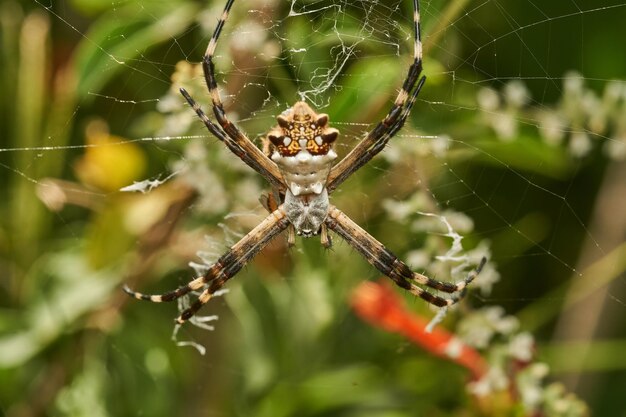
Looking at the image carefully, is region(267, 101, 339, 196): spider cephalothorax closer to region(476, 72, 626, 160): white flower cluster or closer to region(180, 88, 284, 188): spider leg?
region(180, 88, 284, 188): spider leg

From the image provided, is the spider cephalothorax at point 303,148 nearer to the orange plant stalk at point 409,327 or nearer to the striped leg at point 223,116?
the striped leg at point 223,116

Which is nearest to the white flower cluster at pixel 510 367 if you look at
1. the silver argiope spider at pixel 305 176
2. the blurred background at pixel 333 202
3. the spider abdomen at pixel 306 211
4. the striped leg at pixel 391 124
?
the blurred background at pixel 333 202

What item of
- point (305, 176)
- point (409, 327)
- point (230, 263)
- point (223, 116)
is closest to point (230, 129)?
point (223, 116)

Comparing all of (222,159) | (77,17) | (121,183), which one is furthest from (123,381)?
(77,17)

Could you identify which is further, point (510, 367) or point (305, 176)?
point (510, 367)

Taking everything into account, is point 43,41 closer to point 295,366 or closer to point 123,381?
point 123,381

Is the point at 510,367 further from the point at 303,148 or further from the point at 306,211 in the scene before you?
the point at 303,148

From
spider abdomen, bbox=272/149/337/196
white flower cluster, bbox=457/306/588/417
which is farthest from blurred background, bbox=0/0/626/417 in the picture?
spider abdomen, bbox=272/149/337/196
